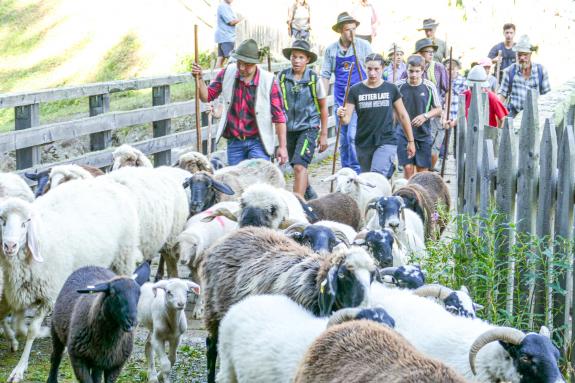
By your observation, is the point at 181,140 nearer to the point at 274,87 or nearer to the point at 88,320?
the point at 274,87

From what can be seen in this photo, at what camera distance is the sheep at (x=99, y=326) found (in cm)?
652

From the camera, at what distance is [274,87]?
10750 mm

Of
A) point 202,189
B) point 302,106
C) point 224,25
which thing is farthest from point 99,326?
point 224,25

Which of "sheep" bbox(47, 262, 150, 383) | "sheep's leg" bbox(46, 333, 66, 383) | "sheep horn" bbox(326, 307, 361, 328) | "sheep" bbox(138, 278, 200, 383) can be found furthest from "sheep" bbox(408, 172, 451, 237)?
"sheep horn" bbox(326, 307, 361, 328)

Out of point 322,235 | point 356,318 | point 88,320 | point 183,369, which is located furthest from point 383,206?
point 356,318

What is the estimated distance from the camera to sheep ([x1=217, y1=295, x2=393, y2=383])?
211 inches

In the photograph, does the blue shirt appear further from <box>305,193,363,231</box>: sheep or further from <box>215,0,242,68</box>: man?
<box>305,193,363,231</box>: sheep

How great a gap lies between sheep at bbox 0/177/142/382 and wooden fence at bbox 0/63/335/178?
230 cm

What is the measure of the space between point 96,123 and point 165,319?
5.53 m

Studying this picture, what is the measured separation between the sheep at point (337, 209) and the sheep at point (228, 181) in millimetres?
664

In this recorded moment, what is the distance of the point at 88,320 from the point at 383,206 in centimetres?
343

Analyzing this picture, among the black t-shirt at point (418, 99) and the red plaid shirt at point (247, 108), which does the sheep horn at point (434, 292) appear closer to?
the red plaid shirt at point (247, 108)

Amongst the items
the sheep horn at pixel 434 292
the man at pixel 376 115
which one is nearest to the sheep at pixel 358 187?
the man at pixel 376 115

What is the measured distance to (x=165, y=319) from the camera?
7367 millimetres
